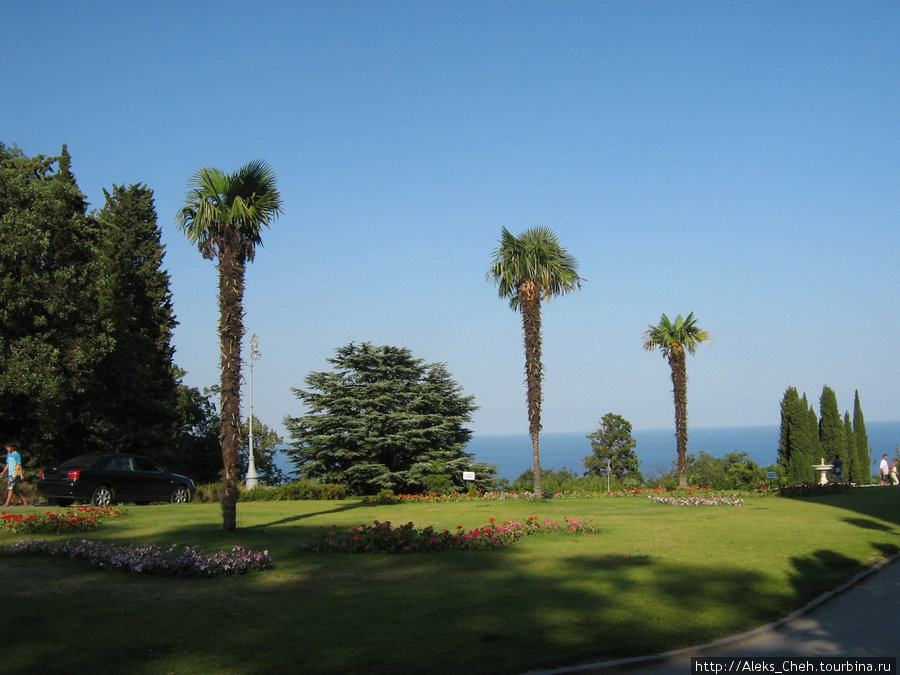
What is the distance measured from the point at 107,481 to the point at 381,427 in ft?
59.3

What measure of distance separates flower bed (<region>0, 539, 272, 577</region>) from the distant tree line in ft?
144

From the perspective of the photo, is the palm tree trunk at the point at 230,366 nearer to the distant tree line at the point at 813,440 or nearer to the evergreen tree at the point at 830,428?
the distant tree line at the point at 813,440

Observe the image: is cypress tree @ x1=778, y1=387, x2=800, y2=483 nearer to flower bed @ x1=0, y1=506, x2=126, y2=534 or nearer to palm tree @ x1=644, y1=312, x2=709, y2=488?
palm tree @ x1=644, y1=312, x2=709, y2=488

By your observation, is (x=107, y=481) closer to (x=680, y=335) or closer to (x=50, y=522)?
(x=50, y=522)

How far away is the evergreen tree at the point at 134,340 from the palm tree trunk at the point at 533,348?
1748cm

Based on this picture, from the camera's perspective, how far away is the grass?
22.5ft

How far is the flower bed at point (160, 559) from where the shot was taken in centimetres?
1070

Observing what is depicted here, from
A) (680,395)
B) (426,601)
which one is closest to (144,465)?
(426,601)

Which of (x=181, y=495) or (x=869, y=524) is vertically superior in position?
(x=181, y=495)

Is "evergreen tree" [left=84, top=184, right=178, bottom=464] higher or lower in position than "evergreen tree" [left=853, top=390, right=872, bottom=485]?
higher

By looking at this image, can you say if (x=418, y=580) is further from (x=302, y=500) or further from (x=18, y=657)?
(x=302, y=500)

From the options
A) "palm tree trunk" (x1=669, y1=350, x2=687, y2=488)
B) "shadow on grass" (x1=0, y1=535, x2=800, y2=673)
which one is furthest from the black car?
"palm tree trunk" (x1=669, y1=350, x2=687, y2=488)

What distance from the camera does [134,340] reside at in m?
37.5

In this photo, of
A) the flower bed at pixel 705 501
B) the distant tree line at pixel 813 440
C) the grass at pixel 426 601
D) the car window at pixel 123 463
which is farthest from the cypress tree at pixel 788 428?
the car window at pixel 123 463
